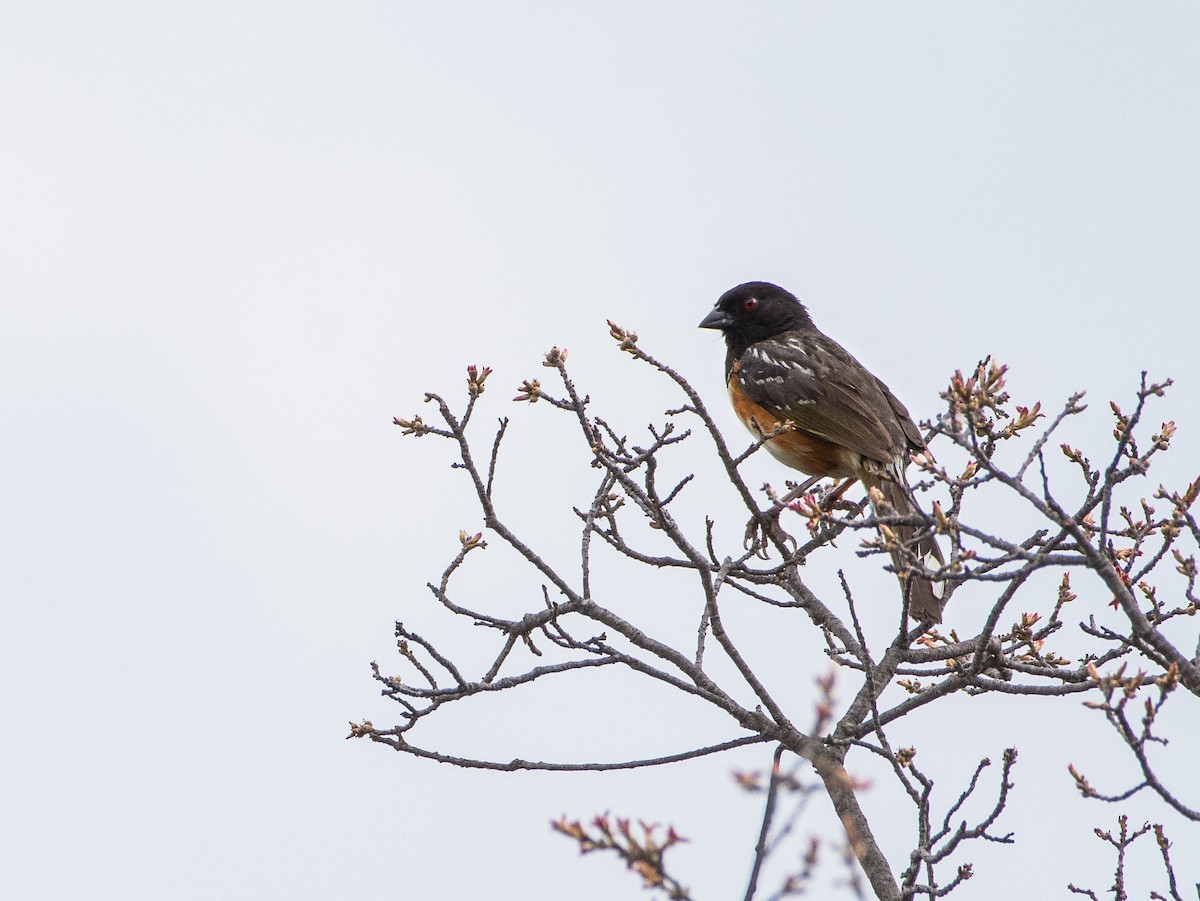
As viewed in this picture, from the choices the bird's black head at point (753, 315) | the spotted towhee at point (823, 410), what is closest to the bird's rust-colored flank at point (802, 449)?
the spotted towhee at point (823, 410)

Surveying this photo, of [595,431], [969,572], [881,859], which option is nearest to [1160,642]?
[969,572]

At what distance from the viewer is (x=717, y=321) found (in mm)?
7648

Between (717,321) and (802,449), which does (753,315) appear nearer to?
(717,321)

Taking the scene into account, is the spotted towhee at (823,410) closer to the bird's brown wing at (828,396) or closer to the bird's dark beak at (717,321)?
the bird's brown wing at (828,396)

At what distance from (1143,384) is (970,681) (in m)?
1.33

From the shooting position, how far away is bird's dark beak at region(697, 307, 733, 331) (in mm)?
7645

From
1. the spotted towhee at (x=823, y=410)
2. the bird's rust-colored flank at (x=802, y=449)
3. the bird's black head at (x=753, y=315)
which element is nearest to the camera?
the spotted towhee at (x=823, y=410)

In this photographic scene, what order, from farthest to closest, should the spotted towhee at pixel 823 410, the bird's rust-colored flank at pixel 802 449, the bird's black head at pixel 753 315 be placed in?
the bird's black head at pixel 753 315 → the bird's rust-colored flank at pixel 802 449 → the spotted towhee at pixel 823 410

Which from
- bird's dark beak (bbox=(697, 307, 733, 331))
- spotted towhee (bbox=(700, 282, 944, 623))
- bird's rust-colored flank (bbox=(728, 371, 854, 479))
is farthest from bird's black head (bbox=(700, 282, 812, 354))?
bird's rust-colored flank (bbox=(728, 371, 854, 479))

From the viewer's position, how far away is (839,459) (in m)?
6.24

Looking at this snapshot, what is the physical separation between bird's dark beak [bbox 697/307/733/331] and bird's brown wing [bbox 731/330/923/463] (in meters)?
0.51

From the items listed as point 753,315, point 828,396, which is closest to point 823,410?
point 828,396

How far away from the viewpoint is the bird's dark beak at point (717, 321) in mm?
7645

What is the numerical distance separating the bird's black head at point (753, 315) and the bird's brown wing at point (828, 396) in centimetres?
46
